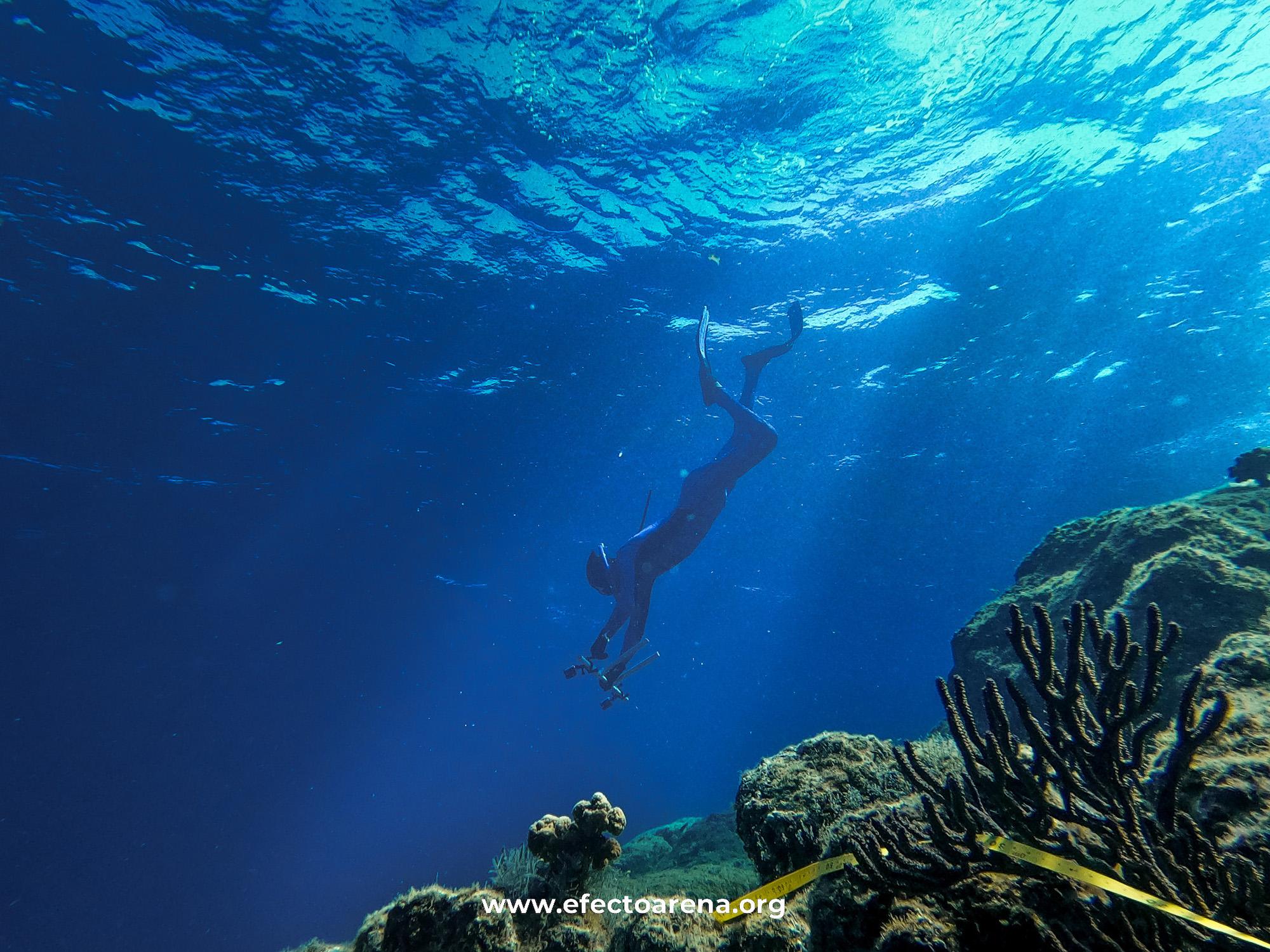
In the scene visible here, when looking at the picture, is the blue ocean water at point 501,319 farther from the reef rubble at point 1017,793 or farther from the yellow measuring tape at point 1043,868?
the yellow measuring tape at point 1043,868

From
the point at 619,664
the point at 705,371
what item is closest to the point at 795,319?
the point at 705,371

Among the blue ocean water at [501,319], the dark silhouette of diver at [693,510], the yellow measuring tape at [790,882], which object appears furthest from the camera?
the dark silhouette of diver at [693,510]

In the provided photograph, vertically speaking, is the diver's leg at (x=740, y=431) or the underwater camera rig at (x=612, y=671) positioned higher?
the diver's leg at (x=740, y=431)

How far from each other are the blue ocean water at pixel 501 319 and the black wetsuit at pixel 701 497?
233 cm

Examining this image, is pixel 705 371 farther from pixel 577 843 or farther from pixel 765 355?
pixel 577 843

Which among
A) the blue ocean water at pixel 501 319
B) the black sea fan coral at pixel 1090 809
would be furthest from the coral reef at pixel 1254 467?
the blue ocean water at pixel 501 319

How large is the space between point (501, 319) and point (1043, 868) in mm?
14875

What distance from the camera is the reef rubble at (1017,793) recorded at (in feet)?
6.34

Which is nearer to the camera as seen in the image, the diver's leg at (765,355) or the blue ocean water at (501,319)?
the blue ocean water at (501,319)

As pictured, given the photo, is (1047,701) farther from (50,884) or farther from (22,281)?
(50,884)

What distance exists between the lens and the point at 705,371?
1320cm

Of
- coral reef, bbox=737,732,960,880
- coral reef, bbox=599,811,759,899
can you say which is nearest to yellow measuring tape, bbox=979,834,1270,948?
coral reef, bbox=737,732,960,880

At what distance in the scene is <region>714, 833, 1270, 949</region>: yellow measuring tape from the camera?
1603 millimetres

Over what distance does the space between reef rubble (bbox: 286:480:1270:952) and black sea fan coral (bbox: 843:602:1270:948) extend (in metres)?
0.01
